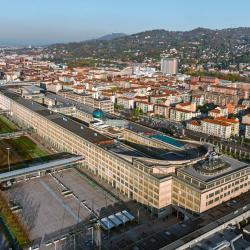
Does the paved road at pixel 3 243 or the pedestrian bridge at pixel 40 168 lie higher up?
the pedestrian bridge at pixel 40 168

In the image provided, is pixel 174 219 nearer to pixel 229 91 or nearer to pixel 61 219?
pixel 61 219

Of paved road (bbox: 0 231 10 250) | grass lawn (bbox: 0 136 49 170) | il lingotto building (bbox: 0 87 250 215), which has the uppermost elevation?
il lingotto building (bbox: 0 87 250 215)

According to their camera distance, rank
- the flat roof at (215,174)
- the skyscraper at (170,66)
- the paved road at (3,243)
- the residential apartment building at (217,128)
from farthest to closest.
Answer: the skyscraper at (170,66), the residential apartment building at (217,128), the flat roof at (215,174), the paved road at (3,243)

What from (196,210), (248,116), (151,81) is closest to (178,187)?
(196,210)

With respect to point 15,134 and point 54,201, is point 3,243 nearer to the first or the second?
point 54,201

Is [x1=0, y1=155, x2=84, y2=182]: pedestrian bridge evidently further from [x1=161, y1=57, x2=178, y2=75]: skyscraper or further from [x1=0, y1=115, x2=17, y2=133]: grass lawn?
[x1=161, y1=57, x2=178, y2=75]: skyscraper

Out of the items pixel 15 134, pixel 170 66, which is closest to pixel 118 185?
pixel 15 134

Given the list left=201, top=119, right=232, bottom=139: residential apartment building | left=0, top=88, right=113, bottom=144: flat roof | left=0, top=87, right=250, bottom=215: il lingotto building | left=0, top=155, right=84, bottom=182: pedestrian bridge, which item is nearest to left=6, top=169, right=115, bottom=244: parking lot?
left=0, top=155, right=84, bottom=182: pedestrian bridge

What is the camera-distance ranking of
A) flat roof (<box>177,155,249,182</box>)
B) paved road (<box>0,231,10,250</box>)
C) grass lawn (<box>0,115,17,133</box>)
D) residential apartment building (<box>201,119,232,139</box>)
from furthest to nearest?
1. grass lawn (<box>0,115,17,133</box>)
2. residential apartment building (<box>201,119,232,139</box>)
3. flat roof (<box>177,155,249,182</box>)
4. paved road (<box>0,231,10,250</box>)

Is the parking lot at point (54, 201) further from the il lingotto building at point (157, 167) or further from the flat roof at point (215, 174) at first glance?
the flat roof at point (215, 174)

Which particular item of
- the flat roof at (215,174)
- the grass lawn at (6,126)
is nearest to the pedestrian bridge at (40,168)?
the flat roof at (215,174)
